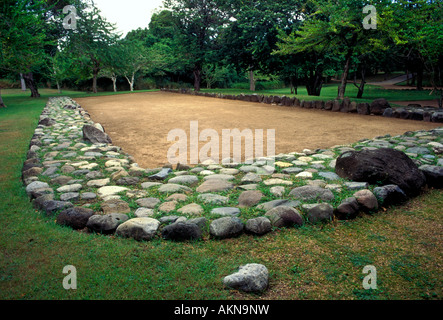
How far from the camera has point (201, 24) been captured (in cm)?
2395

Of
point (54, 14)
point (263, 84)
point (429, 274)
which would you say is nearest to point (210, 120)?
point (429, 274)

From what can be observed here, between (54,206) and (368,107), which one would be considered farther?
(368,107)

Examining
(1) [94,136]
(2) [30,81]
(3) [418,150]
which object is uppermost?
(2) [30,81]

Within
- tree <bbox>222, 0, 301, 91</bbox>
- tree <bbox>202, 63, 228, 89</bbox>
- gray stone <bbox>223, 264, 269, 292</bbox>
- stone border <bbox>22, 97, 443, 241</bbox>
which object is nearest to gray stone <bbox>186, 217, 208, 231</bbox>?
stone border <bbox>22, 97, 443, 241</bbox>

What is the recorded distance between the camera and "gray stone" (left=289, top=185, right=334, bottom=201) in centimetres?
327

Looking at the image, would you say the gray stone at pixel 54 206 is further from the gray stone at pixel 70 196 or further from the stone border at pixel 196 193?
the gray stone at pixel 70 196

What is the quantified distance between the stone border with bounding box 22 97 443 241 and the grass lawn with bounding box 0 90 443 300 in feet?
0.40

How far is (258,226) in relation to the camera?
2.73 meters

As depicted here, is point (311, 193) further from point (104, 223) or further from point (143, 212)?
point (104, 223)

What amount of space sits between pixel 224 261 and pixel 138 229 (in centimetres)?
86

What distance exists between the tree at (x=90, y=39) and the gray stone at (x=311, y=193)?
2411cm

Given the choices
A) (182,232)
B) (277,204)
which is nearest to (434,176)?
(277,204)

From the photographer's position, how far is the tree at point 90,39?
23.0m

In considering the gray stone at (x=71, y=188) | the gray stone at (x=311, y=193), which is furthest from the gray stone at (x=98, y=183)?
the gray stone at (x=311, y=193)
